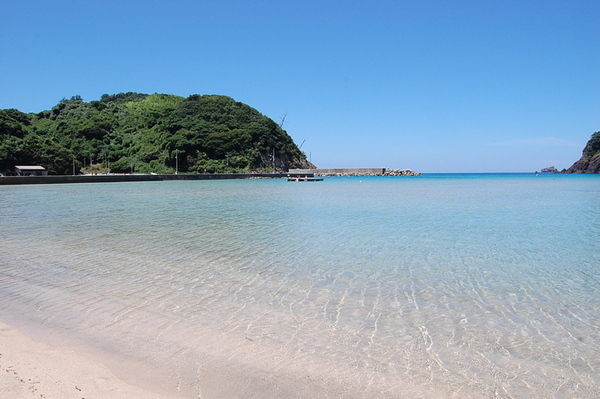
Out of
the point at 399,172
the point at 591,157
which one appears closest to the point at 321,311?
the point at 399,172

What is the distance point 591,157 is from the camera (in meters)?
151

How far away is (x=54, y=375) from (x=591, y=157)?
184m

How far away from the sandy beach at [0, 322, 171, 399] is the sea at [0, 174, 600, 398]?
14 cm

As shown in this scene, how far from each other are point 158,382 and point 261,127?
101 meters

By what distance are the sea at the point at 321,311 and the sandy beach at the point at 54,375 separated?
137mm

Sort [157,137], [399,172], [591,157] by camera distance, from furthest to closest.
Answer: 1. [591,157]
2. [399,172]
3. [157,137]

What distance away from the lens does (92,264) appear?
293 inches

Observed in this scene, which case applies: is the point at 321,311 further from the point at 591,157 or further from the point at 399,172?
the point at 591,157

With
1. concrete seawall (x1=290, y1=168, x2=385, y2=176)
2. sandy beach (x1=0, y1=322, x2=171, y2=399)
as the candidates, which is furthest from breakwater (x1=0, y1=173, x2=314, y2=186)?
sandy beach (x1=0, y1=322, x2=171, y2=399)

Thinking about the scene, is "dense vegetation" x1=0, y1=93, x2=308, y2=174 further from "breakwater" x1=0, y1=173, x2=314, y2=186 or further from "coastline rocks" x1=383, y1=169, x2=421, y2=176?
"coastline rocks" x1=383, y1=169, x2=421, y2=176

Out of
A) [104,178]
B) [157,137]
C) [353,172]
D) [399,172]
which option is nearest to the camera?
[104,178]

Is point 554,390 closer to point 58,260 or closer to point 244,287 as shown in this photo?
point 244,287

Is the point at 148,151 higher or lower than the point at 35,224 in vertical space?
higher

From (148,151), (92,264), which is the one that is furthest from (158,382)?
(148,151)
